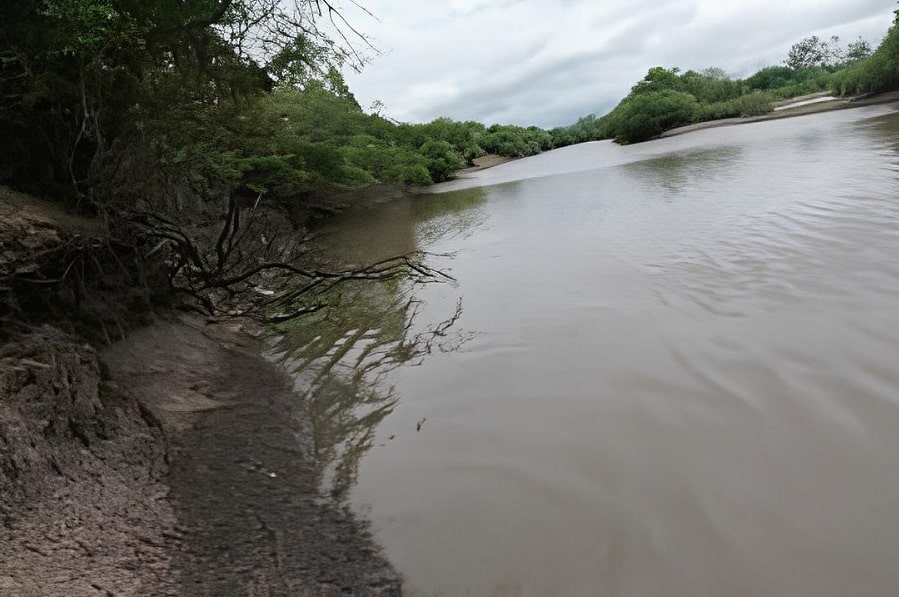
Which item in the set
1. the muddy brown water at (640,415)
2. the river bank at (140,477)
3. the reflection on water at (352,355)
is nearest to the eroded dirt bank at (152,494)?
the river bank at (140,477)

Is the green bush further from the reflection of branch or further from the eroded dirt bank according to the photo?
the eroded dirt bank

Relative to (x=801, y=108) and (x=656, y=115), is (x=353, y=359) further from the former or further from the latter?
(x=656, y=115)

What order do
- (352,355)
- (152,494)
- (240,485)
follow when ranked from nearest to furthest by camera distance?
1. (152,494)
2. (240,485)
3. (352,355)

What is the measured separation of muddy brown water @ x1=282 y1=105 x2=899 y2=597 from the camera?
245 cm

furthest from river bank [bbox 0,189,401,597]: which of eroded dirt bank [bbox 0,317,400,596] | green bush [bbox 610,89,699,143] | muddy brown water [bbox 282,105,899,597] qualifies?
green bush [bbox 610,89,699,143]

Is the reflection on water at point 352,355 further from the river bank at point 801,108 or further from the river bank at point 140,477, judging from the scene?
the river bank at point 801,108

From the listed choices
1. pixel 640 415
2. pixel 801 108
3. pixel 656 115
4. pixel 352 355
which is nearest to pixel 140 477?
pixel 352 355

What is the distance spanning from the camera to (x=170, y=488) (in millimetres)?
3211

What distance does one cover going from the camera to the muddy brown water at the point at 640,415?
2.45 meters

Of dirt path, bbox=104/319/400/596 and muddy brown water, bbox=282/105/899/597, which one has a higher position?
dirt path, bbox=104/319/400/596

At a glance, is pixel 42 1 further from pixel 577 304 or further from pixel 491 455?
pixel 577 304

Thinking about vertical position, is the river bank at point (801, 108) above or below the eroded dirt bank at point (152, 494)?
above

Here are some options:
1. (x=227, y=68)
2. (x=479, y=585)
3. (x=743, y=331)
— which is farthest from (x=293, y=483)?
(x=227, y=68)

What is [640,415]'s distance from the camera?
11.9 ft
